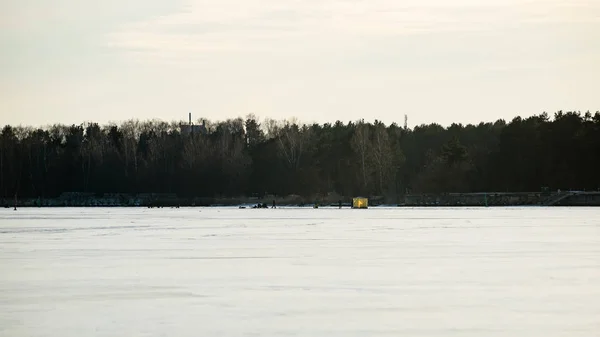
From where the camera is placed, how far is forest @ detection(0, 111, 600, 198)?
336ft

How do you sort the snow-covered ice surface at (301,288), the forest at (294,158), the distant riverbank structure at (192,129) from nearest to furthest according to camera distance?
the snow-covered ice surface at (301,288) < the forest at (294,158) < the distant riverbank structure at (192,129)

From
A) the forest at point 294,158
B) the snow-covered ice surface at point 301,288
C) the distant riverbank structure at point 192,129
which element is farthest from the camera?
the distant riverbank structure at point 192,129

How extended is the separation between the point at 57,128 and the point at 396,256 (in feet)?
399

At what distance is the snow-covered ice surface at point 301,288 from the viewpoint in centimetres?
1320

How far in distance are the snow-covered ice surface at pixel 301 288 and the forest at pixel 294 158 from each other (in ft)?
244

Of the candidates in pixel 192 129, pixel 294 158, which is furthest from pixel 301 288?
pixel 192 129

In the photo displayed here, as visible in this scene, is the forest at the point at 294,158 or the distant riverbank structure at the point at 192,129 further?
the distant riverbank structure at the point at 192,129

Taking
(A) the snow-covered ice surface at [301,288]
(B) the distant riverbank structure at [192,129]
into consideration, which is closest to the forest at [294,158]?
(B) the distant riverbank structure at [192,129]

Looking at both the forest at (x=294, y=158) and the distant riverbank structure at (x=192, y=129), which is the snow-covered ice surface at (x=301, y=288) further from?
the distant riverbank structure at (x=192, y=129)

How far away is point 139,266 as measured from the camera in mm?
21719

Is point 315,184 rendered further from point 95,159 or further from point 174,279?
point 174,279

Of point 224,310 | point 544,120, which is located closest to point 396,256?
point 224,310

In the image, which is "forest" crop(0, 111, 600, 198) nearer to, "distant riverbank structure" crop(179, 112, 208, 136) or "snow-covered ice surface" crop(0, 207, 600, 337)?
"distant riverbank structure" crop(179, 112, 208, 136)

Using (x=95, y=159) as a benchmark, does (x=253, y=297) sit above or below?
below
